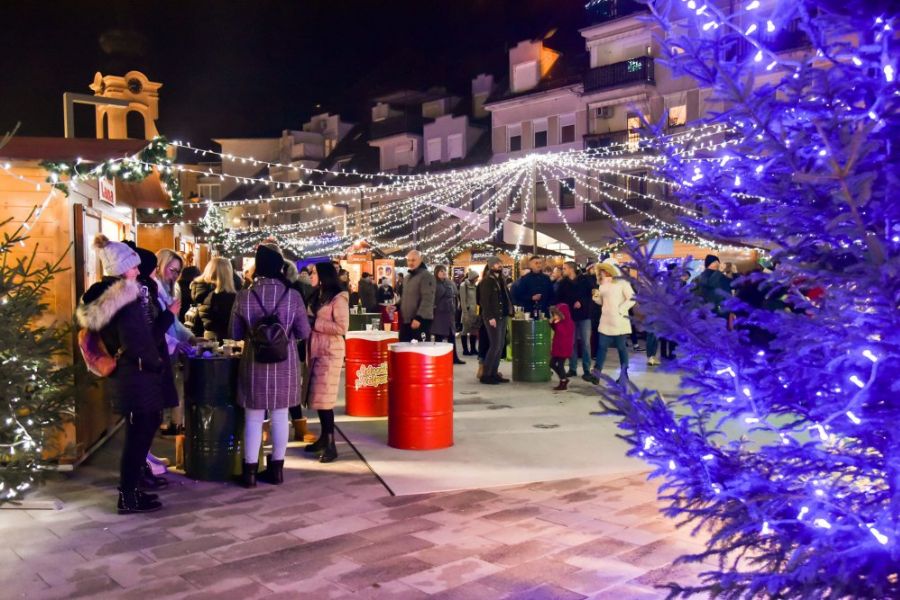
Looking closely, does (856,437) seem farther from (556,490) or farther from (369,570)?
(556,490)

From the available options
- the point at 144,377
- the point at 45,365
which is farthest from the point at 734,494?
the point at 45,365

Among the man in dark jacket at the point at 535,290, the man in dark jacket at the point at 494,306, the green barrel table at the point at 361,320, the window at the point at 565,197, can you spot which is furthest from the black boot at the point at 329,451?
the window at the point at 565,197

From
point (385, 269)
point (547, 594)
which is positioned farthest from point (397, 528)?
point (385, 269)

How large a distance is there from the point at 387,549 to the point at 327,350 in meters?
2.70

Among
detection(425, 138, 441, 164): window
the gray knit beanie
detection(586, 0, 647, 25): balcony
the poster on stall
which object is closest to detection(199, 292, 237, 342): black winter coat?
the gray knit beanie

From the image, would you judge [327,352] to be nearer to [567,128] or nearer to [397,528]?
[397,528]

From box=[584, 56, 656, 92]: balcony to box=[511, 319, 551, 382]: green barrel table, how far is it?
64.7 feet

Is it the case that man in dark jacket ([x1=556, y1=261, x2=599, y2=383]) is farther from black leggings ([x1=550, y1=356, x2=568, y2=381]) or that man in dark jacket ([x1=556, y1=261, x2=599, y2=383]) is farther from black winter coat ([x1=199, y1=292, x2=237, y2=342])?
black winter coat ([x1=199, y1=292, x2=237, y2=342])

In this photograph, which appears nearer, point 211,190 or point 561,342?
point 561,342

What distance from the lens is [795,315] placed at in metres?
2.52

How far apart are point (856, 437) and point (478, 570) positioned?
91.1 inches

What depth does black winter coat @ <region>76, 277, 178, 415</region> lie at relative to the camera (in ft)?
16.2

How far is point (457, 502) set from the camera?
5285 mm

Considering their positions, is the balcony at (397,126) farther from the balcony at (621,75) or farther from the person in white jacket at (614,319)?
the person in white jacket at (614,319)
